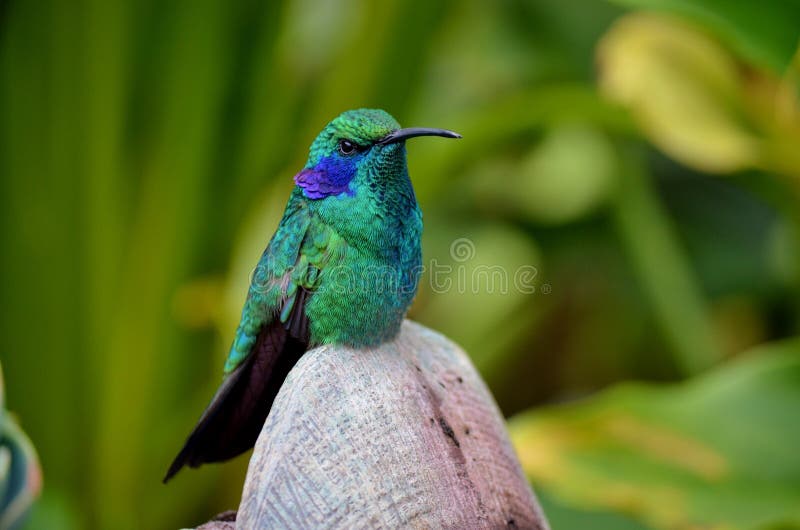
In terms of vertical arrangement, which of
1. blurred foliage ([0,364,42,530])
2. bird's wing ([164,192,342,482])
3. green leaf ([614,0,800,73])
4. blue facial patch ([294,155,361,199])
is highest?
green leaf ([614,0,800,73])

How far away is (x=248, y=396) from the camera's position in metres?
1.62

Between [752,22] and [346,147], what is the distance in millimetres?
1061

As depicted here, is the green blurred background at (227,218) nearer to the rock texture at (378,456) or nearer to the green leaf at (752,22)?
the green leaf at (752,22)

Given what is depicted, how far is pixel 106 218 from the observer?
9.92 ft

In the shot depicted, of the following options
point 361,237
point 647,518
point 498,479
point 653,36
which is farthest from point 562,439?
point 653,36

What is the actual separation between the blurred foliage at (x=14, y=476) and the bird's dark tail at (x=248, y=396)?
0.25 meters

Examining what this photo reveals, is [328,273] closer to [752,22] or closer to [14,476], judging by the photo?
[14,476]

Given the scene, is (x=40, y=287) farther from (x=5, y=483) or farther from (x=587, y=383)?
(x=587, y=383)

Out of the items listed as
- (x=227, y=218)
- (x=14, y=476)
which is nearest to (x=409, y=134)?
(x=14, y=476)

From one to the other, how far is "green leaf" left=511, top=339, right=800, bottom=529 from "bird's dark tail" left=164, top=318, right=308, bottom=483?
3.55 feet

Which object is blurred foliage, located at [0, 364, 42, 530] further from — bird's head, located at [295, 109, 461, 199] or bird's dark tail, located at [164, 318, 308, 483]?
bird's head, located at [295, 109, 461, 199]

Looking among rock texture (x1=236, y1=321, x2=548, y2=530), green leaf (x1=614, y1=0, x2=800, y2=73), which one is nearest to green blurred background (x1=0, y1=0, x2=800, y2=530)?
green leaf (x1=614, y1=0, x2=800, y2=73)

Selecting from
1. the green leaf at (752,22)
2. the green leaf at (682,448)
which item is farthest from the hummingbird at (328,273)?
the green leaf at (682,448)

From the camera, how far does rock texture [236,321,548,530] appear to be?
1373 millimetres
